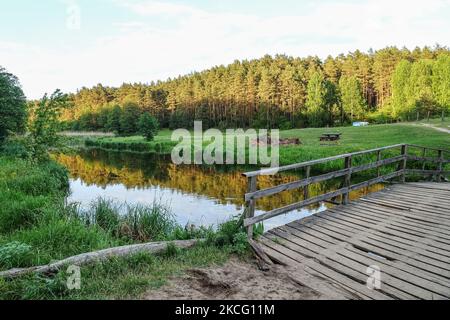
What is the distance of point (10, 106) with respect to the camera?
26.2 metres

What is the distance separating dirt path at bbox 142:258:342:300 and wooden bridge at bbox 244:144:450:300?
0.28 metres

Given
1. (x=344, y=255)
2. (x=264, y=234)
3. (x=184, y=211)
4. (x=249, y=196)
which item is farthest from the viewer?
(x=184, y=211)

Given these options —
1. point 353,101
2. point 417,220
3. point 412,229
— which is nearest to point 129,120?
point 353,101

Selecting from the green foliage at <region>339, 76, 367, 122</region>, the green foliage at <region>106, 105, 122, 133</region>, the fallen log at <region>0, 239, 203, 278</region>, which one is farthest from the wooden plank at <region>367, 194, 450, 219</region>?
the green foliage at <region>106, 105, 122, 133</region>

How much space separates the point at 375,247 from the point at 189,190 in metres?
14.1

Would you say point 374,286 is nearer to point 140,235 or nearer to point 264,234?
point 264,234

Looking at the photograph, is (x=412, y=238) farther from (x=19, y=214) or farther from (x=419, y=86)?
(x=419, y=86)

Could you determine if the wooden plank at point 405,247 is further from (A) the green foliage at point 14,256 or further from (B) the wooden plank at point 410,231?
(A) the green foliage at point 14,256

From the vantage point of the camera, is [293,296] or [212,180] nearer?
[293,296]

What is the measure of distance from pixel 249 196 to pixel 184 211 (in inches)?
320

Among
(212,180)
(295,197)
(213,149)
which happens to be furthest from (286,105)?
(295,197)

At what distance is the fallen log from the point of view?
503cm

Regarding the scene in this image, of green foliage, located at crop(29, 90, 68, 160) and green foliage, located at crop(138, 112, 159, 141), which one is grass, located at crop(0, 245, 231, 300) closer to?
green foliage, located at crop(29, 90, 68, 160)
